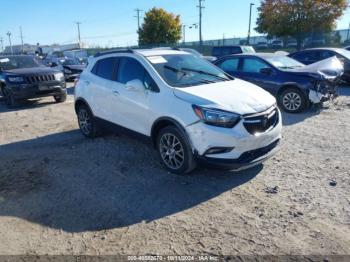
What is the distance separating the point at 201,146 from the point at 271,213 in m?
1.22

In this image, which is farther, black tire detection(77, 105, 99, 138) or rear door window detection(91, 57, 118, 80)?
black tire detection(77, 105, 99, 138)

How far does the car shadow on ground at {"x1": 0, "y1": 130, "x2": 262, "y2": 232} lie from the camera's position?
12.9 feet

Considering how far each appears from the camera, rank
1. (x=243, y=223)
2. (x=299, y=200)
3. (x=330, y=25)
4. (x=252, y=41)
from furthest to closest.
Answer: (x=252, y=41) → (x=330, y=25) → (x=299, y=200) → (x=243, y=223)

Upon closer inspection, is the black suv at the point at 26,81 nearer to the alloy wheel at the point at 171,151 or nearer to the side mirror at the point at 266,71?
the side mirror at the point at 266,71

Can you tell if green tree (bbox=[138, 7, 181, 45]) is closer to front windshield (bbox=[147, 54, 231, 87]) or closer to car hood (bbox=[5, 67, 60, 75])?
car hood (bbox=[5, 67, 60, 75])

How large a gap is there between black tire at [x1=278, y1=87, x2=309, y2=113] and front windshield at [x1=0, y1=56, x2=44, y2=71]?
27.9 feet

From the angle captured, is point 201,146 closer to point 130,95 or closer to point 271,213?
point 271,213

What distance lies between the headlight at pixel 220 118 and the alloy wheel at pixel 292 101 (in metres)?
5.10

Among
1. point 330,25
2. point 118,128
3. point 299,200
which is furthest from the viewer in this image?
point 330,25

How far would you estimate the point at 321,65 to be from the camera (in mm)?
8680

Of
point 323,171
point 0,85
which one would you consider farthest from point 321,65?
point 0,85

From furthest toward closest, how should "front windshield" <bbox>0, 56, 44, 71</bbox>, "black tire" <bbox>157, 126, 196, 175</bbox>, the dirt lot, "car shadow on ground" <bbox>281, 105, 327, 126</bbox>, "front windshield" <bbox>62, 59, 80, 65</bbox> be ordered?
1. "front windshield" <bbox>62, 59, 80, 65</bbox>
2. "front windshield" <bbox>0, 56, 44, 71</bbox>
3. "car shadow on ground" <bbox>281, 105, 327, 126</bbox>
4. "black tire" <bbox>157, 126, 196, 175</bbox>
5. the dirt lot

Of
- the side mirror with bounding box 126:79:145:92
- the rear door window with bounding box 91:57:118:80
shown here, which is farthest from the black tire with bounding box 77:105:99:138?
the side mirror with bounding box 126:79:145:92

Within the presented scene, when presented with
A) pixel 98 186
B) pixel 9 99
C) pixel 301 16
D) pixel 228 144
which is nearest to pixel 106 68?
pixel 98 186
